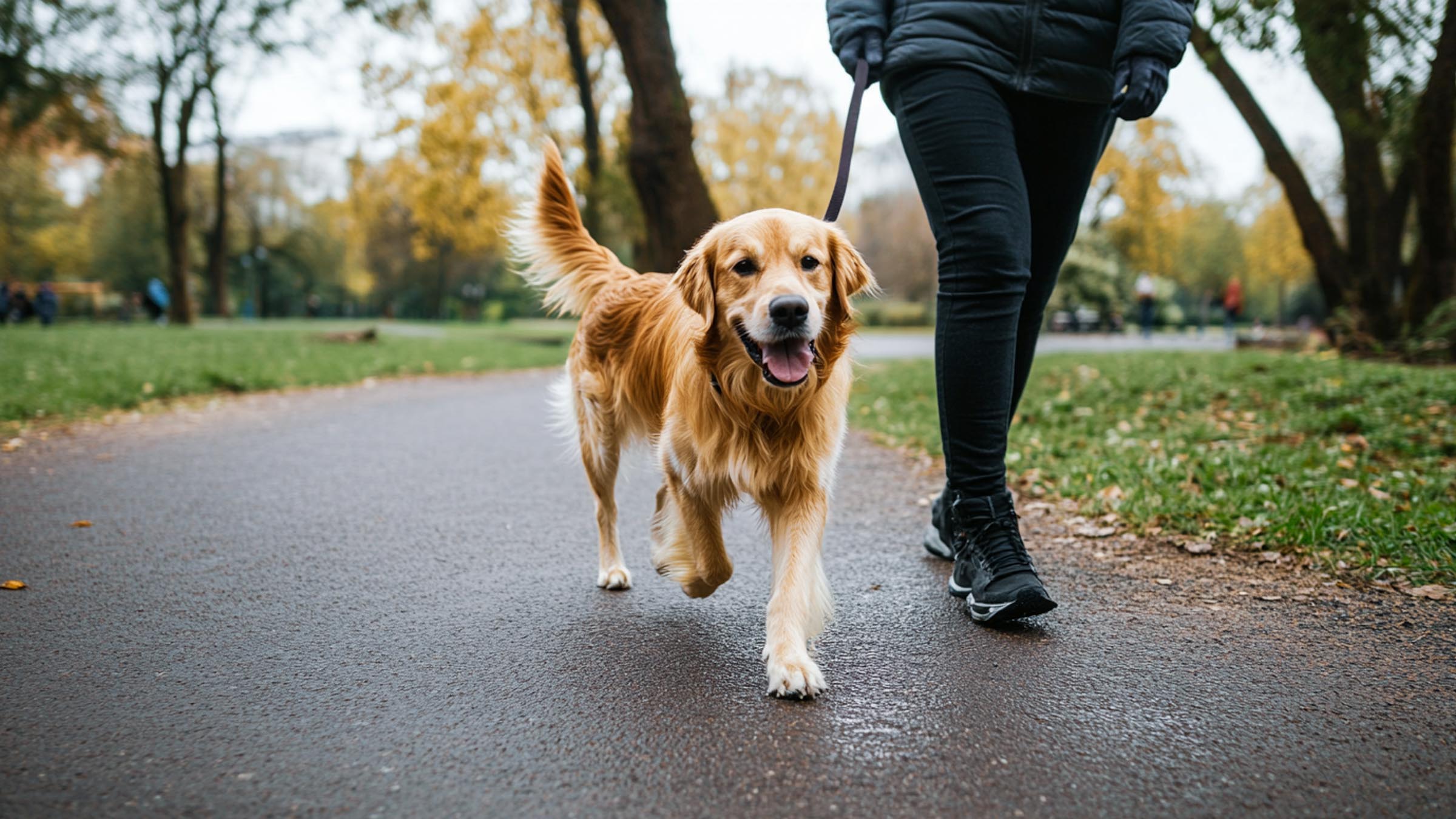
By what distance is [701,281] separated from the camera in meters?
2.74

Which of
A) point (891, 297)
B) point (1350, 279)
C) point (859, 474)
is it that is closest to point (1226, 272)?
point (891, 297)

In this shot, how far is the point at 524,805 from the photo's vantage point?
1729mm

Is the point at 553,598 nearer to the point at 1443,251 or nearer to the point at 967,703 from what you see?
the point at 967,703

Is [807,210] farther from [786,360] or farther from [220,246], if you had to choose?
[786,360]

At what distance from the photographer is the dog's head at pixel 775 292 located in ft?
8.19

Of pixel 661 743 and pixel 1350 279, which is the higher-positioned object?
pixel 1350 279

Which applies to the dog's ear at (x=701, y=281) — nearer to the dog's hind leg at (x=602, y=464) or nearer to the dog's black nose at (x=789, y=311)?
the dog's black nose at (x=789, y=311)

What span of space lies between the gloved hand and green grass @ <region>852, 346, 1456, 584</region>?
176 centimetres

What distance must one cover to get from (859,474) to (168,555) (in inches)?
142

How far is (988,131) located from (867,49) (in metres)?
0.47

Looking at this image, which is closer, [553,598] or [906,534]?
[553,598]

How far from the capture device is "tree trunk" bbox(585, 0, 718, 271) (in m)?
11.5

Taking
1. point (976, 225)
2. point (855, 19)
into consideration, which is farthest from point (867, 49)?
point (976, 225)

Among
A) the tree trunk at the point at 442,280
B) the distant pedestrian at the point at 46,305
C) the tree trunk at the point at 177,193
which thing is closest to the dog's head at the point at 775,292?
the tree trunk at the point at 177,193
